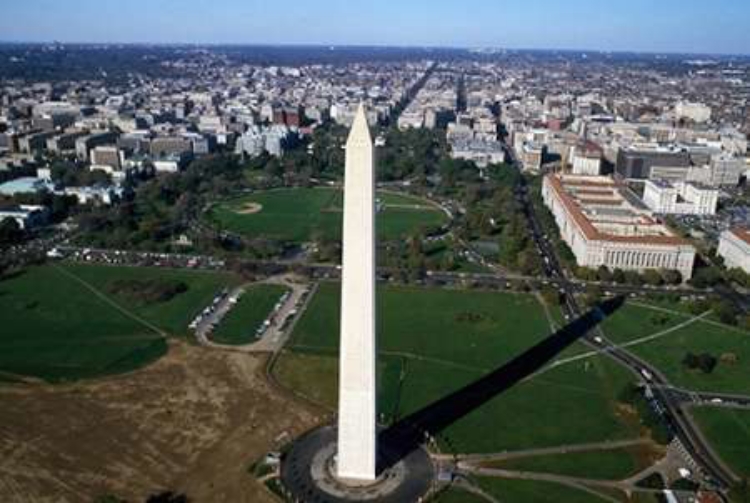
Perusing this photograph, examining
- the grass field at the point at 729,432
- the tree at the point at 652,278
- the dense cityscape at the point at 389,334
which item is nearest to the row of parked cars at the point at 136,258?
the dense cityscape at the point at 389,334

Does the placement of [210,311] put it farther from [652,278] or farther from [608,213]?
[608,213]

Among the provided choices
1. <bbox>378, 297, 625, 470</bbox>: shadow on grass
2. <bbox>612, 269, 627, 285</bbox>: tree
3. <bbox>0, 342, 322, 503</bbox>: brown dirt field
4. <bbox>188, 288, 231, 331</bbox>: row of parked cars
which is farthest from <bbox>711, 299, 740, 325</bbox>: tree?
<bbox>188, 288, 231, 331</bbox>: row of parked cars

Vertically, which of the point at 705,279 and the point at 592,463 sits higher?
the point at 705,279

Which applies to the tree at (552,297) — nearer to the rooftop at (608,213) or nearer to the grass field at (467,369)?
the grass field at (467,369)

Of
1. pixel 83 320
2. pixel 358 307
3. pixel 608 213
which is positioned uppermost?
pixel 358 307

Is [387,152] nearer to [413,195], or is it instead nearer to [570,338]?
[413,195]

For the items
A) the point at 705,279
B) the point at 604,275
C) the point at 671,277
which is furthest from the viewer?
the point at 604,275

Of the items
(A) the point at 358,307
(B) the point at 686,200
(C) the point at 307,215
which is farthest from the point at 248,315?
(B) the point at 686,200
